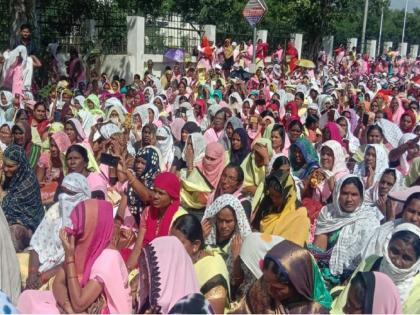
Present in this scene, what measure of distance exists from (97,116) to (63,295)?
5520mm

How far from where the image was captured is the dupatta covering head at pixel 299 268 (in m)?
2.59

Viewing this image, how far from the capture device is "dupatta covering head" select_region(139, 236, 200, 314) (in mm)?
2637

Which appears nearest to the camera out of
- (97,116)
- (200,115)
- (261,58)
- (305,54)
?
(97,116)

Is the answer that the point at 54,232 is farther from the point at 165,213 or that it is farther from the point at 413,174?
the point at 413,174

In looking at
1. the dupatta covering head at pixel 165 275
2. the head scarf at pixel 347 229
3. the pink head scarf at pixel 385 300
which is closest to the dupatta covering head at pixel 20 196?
the dupatta covering head at pixel 165 275

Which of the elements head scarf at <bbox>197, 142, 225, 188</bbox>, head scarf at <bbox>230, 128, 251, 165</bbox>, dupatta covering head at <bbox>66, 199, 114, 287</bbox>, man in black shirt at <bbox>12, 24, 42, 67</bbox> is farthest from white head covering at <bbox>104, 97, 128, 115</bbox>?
dupatta covering head at <bbox>66, 199, 114, 287</bbox>

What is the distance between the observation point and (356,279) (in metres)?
2.66

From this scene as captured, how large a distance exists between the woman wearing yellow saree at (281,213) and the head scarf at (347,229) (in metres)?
0.30

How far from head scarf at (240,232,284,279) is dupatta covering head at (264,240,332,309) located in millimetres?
202

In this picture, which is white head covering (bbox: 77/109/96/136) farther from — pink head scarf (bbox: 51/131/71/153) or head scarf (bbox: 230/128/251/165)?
head scarf (bbox: 230/128/251/165)

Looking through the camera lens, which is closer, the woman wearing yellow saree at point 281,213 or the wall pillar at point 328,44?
the woman wearing yellow saree at point 281,213

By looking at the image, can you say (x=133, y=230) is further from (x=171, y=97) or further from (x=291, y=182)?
(x=171, y=97)

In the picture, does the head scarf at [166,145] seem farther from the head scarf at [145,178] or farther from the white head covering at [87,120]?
the head scarf at [145,178]

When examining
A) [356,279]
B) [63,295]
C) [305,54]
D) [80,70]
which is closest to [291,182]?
[356,279]
